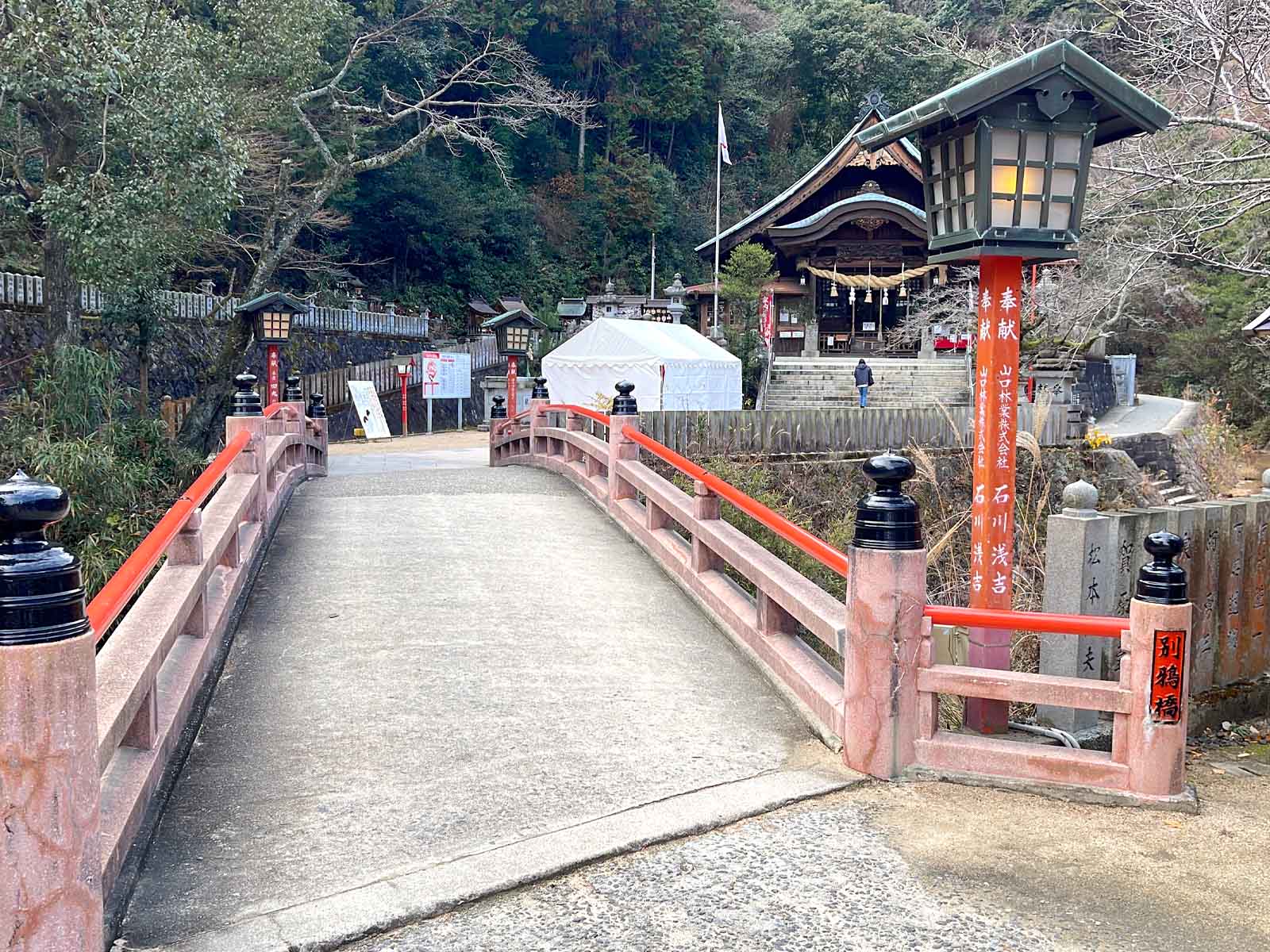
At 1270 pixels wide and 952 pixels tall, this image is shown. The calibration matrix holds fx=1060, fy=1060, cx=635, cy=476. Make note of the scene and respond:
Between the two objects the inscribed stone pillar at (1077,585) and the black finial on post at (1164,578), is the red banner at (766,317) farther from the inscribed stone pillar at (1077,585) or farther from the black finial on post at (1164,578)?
the black finial on post at (1164,578)

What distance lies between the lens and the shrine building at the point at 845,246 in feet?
112

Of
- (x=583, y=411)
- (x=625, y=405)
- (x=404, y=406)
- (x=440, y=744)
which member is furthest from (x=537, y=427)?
(x=404, y=406)

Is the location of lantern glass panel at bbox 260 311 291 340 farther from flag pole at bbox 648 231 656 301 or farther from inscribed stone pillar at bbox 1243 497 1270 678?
flag pole at bbox 648 231 656 301

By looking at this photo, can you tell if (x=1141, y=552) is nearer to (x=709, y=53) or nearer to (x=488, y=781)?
Result: (x=488, y=781)

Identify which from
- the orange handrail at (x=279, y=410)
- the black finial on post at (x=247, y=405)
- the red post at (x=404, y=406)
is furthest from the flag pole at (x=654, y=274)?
the black finial on post at (x=247, y=405)

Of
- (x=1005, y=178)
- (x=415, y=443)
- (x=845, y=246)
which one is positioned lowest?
(x=415, y=443)

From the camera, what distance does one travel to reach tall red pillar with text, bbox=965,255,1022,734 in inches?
198

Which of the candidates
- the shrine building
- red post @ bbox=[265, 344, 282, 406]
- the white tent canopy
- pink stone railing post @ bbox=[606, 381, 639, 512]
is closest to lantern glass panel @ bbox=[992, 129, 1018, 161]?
pink stone railing post @ bbox=[606, 381, 639, 512]

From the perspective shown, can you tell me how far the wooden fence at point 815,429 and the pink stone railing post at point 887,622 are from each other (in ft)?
29.6

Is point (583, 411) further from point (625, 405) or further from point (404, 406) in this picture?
point (404, 406)

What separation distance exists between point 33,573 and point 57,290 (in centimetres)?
1330

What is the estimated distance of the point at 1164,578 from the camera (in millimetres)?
3814

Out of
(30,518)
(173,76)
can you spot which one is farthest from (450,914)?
(173,76)

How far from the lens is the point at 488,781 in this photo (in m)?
3.87
